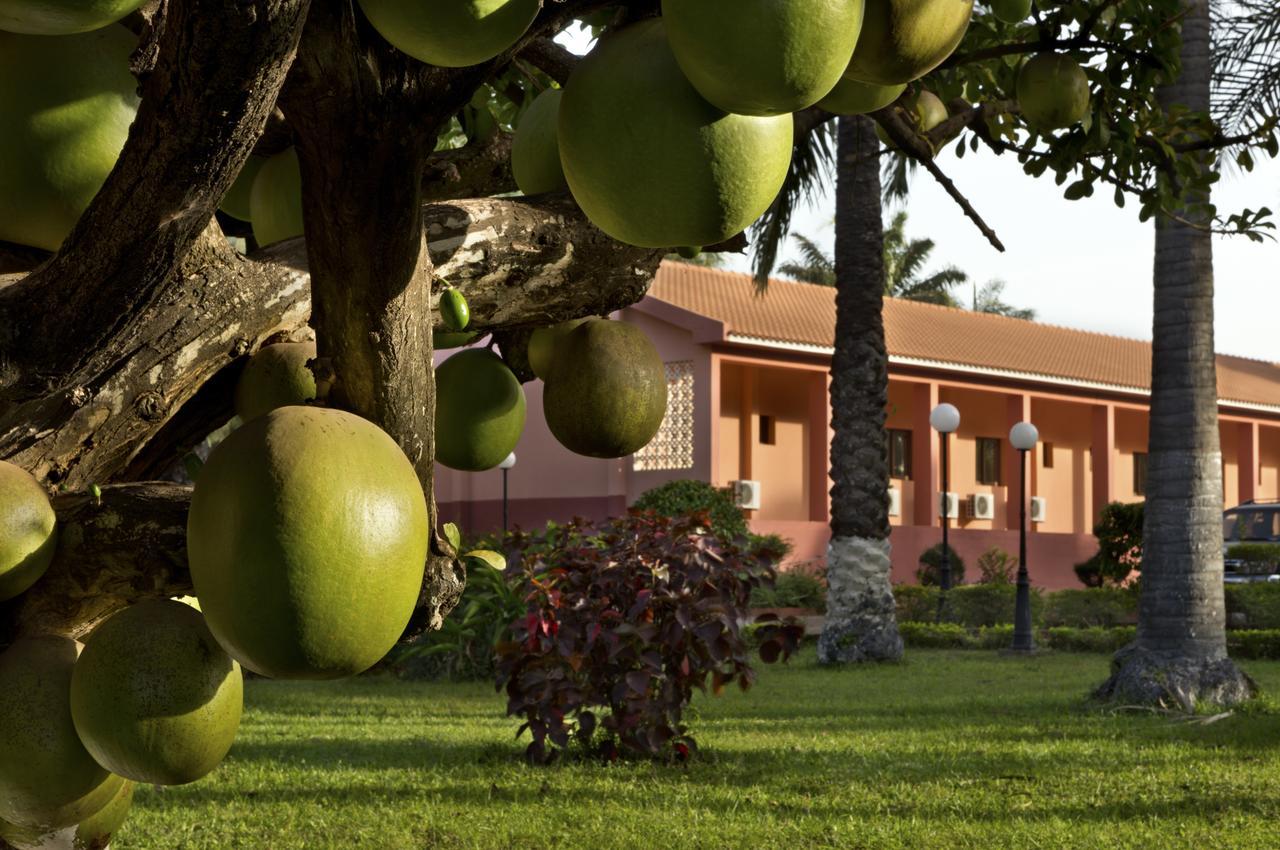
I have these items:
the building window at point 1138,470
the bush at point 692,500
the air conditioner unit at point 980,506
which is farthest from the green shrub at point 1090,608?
the building window at point 1138,470

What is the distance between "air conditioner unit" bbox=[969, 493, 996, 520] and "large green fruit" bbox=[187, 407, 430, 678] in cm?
2825

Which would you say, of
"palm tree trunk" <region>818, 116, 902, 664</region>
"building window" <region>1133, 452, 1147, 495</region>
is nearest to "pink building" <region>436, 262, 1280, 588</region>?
"building window" <region>1133, 452, 1147, 495</region>

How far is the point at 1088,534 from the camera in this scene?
2945cm

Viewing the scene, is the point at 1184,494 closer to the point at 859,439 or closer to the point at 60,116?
the point at 859,439

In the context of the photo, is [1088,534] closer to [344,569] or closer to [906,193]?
[906,193]

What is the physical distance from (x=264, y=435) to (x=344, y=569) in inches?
4.1

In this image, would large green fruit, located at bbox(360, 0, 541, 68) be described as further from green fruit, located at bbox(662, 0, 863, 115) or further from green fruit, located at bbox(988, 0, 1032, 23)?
green fruit, located at bbox(988, 0, 1032, 23)

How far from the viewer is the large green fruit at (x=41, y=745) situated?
1148 millimetres

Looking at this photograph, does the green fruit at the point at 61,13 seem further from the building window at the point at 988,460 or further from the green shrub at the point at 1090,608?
the building window at the point at 988,460

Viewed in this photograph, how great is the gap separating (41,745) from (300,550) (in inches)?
17.2

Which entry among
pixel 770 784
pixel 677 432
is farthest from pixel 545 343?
pixel 677 432

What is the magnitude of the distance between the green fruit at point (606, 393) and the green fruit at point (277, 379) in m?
0.26

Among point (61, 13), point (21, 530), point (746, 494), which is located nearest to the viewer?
point (61, 13)

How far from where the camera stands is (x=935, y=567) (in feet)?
83.3
